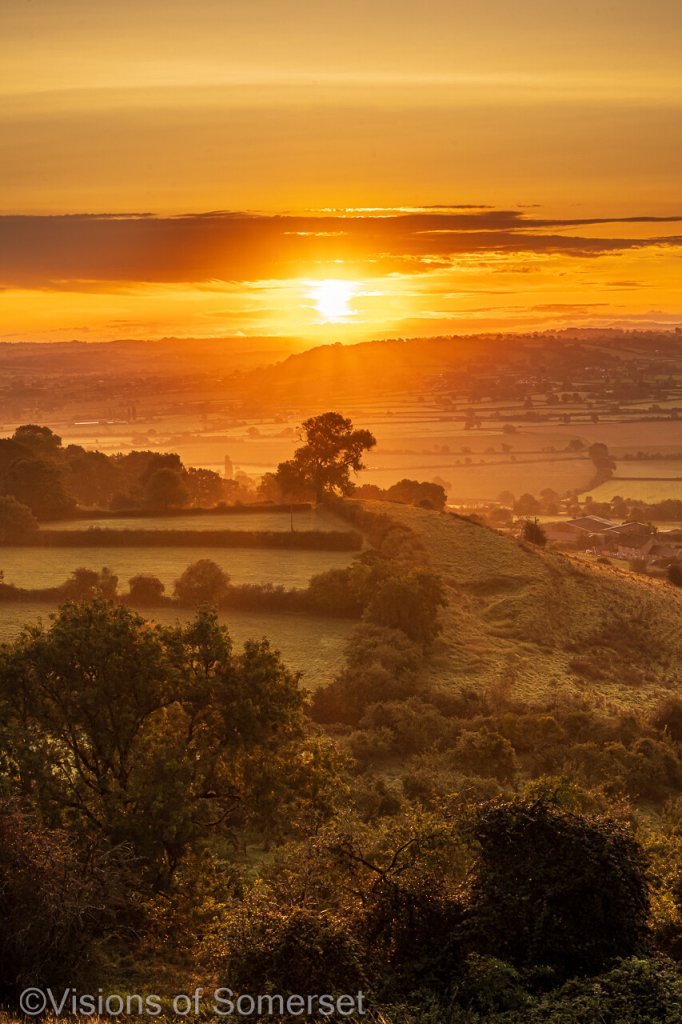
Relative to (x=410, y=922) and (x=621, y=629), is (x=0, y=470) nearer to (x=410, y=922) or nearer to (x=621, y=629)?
(x=621, y=629)

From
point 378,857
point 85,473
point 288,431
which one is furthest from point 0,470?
point 288,431

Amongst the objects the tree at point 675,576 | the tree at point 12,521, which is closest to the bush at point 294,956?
the tree at point 12,521

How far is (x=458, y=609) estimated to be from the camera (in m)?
44.2

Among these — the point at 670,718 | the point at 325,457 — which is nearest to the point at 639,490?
the point at 325,457

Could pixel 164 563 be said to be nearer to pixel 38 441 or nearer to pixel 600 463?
pixel 38 441

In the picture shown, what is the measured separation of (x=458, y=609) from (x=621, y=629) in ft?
29.2

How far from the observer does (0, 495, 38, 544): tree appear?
5497cm

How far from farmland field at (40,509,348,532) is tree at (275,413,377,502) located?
9.22 feet

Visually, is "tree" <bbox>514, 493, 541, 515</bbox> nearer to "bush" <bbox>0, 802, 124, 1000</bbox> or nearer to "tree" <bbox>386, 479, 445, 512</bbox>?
"tree" <bbox>386, 479, 445, 512</bbox>

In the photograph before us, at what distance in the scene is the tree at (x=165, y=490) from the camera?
210 feet

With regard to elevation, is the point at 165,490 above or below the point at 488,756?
above

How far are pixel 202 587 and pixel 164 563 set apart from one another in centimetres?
723

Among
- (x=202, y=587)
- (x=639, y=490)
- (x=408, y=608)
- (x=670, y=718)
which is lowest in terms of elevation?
(x=670, y=718)

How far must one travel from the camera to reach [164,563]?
49.9 m
